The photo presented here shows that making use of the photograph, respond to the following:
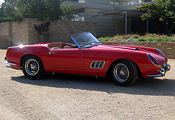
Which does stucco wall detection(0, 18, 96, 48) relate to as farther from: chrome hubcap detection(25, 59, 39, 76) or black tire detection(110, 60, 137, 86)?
black tire detection(110, 60, 137, 86)

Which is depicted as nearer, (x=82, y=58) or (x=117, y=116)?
(x=117, y=116)

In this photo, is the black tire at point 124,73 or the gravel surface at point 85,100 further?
the black tire at point 124,73

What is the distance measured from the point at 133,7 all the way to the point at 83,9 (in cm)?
603

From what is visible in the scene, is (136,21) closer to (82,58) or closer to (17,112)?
(82,58)

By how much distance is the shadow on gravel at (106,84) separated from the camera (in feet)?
15.3

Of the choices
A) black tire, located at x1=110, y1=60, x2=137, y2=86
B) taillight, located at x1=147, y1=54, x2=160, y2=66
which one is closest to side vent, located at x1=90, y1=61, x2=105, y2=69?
black tire, located at x1=110, y1=60, x2=137, y2=86

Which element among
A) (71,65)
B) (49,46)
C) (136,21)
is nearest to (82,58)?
(71,65)

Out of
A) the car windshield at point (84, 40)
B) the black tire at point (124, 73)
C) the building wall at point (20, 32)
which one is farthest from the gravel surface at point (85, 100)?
the building wall at point (20, 32)

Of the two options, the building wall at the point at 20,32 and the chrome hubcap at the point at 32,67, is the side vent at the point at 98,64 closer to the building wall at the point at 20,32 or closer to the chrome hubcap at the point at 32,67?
the chrome hubcap at the point at 32,67

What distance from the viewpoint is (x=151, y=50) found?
5.68m

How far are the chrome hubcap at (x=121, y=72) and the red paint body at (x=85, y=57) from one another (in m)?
0.18

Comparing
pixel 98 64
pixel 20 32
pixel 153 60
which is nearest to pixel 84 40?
pixel 98 64

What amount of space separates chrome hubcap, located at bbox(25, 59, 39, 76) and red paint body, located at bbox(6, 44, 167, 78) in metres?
0.23

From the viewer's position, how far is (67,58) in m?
5.46
